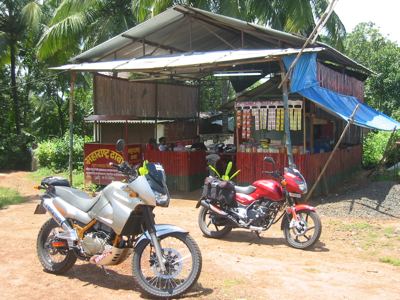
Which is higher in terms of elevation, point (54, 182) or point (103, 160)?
point (54, 182)

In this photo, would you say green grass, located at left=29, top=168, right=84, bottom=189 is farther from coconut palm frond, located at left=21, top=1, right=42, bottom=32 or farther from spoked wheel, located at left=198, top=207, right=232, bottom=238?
spoked wheel, located at left=198, top=207, right=232, bottom=238

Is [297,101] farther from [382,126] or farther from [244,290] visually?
[244,290]

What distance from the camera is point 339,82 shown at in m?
13.3

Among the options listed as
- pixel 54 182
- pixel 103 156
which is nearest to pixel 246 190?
pixel 54 182

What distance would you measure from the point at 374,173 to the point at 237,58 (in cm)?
646

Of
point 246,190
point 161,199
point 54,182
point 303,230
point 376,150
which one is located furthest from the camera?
point 376,150

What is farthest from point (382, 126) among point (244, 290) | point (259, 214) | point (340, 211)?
point (244, 290)

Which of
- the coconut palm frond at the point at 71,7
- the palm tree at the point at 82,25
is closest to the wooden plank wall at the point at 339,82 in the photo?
the palm tree at the point at 82,25

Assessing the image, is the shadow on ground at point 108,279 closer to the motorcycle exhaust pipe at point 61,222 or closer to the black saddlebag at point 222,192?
the motorcycle exhaust pipe at point 61,222

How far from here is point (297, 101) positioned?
9922 mm

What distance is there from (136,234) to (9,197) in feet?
25.1

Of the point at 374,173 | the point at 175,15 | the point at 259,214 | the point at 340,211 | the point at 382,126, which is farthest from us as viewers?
the point at 374,173

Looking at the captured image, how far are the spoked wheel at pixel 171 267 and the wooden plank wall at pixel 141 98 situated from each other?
9219 millimetres

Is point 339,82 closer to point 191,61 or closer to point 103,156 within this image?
point 191,61
